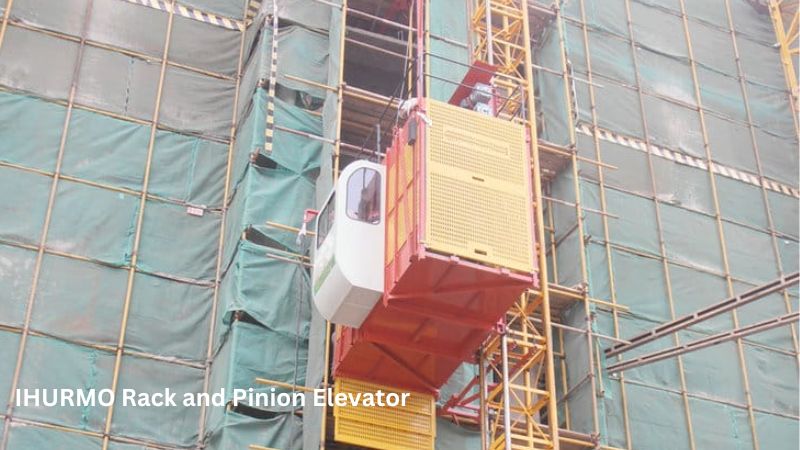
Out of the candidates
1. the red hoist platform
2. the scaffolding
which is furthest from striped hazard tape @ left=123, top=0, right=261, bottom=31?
the red hoist platform

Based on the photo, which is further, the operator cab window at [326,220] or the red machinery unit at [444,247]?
the operator cab window at [326,220]

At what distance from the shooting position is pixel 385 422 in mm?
14953

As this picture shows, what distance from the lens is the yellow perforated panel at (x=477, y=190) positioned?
13789 millimetres

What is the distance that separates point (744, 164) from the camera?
22609mm

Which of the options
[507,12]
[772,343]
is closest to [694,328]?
[772,343]

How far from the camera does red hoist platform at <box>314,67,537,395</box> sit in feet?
45.2

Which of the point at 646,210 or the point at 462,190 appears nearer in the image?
the point at 462,190

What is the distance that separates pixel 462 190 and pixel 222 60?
6.93m

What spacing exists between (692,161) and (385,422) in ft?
32.1

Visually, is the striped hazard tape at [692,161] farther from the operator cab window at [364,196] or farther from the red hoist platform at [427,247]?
the operator cab window at [364,196]

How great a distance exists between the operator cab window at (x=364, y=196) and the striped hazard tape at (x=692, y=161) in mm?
7086

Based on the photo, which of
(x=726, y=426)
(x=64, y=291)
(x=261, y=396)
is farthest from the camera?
(x=726, y=426)

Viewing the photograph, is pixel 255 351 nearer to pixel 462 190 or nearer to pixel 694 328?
pixel 462 190

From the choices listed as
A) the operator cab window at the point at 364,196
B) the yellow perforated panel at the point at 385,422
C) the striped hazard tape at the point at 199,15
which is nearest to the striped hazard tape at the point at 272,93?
the striped hazard tape at the point at 199,15
